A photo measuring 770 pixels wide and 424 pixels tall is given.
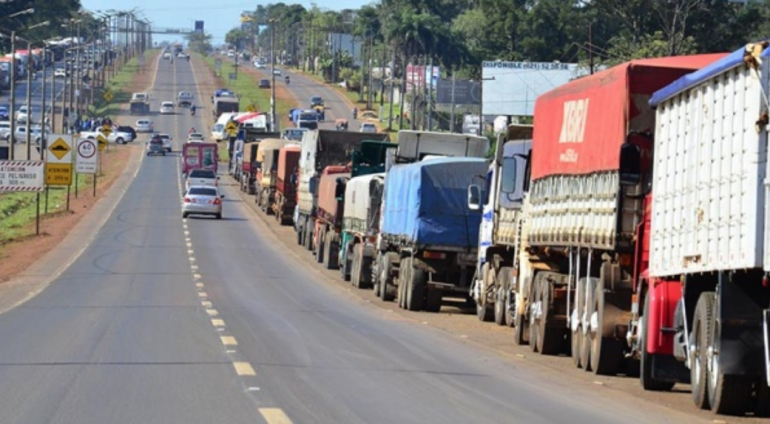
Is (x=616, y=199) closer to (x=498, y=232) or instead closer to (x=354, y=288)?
(x=498, y=232)

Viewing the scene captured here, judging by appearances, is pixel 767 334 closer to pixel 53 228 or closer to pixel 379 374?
pixel 379 374

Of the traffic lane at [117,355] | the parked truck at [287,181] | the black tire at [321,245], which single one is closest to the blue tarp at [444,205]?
the traffic lane at [117,355]

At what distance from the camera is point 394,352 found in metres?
19.5

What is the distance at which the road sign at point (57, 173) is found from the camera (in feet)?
181

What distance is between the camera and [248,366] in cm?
1666

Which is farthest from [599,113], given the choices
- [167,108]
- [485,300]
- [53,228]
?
[167,108]

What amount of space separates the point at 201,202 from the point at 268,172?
389cm

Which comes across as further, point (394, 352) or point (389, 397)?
point (394, 352)

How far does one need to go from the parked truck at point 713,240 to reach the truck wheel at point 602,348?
1.07 m

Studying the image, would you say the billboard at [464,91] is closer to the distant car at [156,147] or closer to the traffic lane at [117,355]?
the distant car at [156,147]

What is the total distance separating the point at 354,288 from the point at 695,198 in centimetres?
2298

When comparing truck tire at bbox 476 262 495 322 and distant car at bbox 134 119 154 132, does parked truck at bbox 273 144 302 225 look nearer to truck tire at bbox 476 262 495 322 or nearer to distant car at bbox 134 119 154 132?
truck tire at bbox 476 262 495 322

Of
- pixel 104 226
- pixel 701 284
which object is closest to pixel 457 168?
pixel 701 284

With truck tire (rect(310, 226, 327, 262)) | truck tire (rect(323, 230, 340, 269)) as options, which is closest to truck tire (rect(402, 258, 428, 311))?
truck tire (rect(323, 230, 340, 269))
